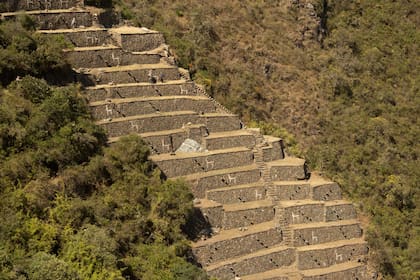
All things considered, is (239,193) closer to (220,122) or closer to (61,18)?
(220,122)

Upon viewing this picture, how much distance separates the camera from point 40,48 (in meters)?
28.4

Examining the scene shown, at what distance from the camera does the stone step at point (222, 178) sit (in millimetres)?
28703

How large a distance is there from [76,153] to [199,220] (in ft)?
19.4

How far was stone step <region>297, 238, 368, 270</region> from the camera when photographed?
28716mm

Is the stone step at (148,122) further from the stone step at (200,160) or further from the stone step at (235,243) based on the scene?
the stone step at (235,243)

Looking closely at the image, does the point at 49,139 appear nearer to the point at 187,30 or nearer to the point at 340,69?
the point at 187,30

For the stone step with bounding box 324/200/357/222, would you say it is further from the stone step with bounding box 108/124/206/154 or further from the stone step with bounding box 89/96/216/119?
the stone step with bounding box 89/96/216/119

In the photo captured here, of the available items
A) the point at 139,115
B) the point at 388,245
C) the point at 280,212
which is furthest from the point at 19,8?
the point at 388,245

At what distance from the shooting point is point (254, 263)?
27.7 m

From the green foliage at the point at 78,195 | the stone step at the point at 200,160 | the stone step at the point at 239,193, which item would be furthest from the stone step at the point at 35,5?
the stone step at the point at 239,193

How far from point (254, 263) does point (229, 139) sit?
6.23 m

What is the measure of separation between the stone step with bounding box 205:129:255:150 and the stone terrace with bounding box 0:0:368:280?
1.9 inches

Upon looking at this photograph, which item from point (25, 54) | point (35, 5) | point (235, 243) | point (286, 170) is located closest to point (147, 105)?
point (25, 54)

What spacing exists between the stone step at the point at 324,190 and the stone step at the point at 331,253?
223cm
